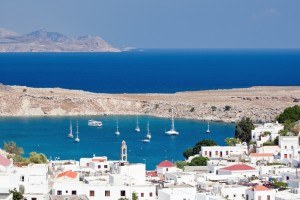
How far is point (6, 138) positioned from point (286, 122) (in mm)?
31890

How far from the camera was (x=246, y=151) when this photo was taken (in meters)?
60.7

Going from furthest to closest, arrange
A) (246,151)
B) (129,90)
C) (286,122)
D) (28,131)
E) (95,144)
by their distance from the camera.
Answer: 1. (129,90)
2. (28,131)
3. (95,144)
4. (286,122)
5. (246,151)

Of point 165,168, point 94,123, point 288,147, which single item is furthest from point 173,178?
point 94,123

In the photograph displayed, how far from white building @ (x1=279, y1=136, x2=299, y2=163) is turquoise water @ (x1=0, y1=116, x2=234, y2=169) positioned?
11.9m

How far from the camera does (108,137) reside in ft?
302

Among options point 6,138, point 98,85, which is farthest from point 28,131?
point 98,85

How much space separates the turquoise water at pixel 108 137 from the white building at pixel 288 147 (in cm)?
1192

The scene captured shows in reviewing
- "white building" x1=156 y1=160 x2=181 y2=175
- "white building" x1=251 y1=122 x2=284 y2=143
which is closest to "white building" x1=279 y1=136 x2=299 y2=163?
"white building" x1=251 y1=122 x2=284 y2=143

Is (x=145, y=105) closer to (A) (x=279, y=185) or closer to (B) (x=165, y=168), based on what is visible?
(B) (x=165, y=168)

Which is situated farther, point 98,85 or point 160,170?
point 98,85

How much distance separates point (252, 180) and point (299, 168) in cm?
383

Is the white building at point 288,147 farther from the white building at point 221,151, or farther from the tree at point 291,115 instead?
the tree at point 291,115

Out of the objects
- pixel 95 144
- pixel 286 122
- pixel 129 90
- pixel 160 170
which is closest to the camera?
pixel 160 170

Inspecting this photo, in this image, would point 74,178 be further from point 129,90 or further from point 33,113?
point 129,90
